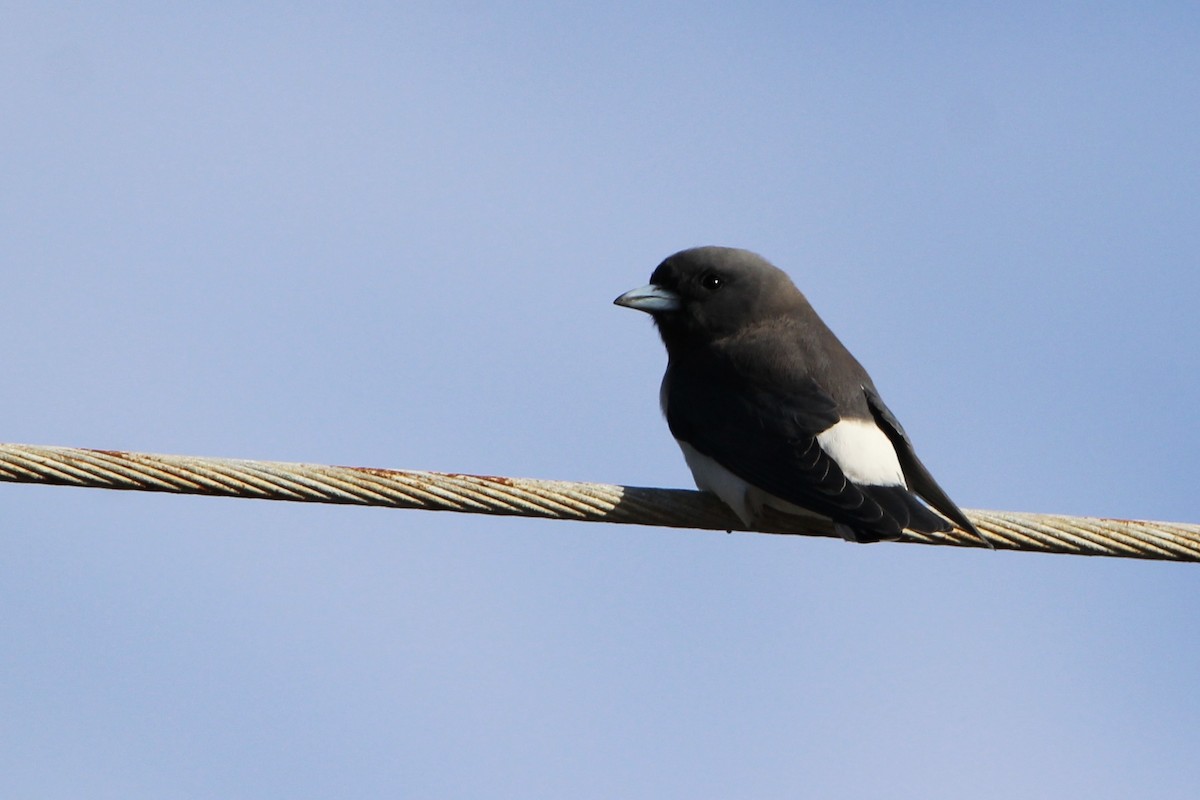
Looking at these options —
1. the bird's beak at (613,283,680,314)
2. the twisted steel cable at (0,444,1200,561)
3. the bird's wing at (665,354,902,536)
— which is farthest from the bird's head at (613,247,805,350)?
the twisted steel cable at (0,444,1200,561)

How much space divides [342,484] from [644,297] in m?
3.04

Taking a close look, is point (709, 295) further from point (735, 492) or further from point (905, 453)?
point (735, 492)

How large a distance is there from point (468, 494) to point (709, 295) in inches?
113

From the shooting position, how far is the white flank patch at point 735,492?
221 inches

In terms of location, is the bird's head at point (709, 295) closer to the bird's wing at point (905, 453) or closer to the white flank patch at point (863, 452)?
the bird's wing at point (905, 453)

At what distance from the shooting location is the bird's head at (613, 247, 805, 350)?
6.95 m

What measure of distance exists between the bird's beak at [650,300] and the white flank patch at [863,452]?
139 cm

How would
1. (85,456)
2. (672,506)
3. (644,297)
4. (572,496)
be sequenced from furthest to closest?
1. (644,297)
2. (672,506)
3. (572,496)
4. (85,456)

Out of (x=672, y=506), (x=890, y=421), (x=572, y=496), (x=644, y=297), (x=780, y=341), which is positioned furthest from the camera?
(x=644, y=297)

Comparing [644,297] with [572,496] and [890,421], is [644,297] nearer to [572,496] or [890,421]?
[890,421]

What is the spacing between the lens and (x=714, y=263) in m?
7.17

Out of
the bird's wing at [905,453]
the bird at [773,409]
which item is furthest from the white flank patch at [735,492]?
the bird's wing at [905,453]

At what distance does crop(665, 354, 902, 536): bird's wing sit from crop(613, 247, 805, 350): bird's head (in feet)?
1.30

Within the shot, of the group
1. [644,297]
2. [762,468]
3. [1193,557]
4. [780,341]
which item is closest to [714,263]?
[644,297]
